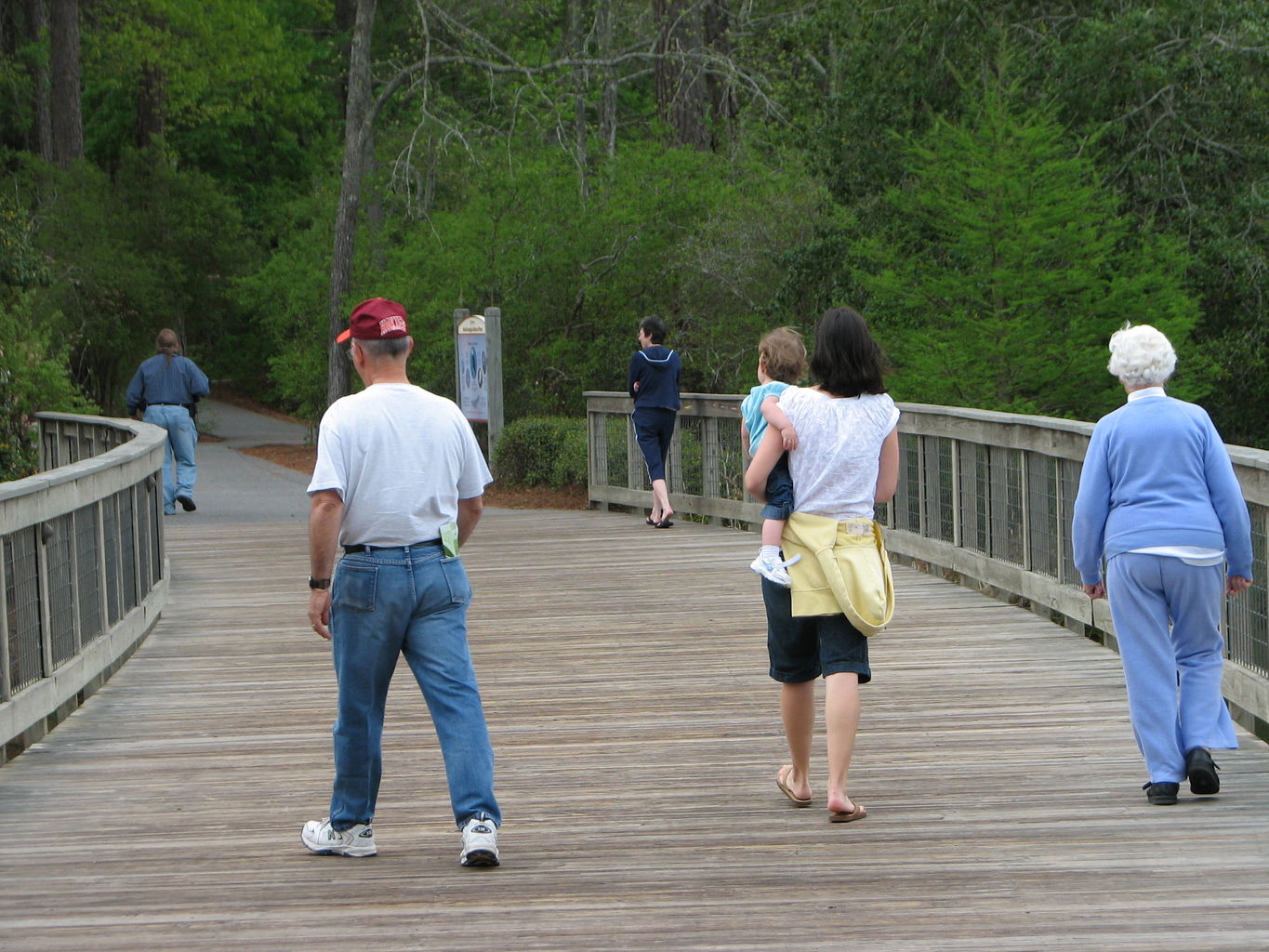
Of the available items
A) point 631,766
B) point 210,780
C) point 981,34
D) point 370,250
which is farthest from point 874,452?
point 370,250

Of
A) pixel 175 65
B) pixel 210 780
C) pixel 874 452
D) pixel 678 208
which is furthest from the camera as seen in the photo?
pixel 175 65

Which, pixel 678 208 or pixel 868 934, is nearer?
pixel 868 934

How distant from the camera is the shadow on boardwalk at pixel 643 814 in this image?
4.51m

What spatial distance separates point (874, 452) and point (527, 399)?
60.5 ft

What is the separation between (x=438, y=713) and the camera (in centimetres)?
505

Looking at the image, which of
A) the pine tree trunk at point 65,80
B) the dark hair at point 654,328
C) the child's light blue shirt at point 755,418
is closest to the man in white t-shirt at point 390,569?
the child's light blue shirt at point 755,418

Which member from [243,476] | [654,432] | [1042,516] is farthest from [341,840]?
[243,476]

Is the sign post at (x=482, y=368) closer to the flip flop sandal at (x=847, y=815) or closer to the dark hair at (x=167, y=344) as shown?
the dark hair at (x=167, y=344)

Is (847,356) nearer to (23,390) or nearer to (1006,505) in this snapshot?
(1006,505)

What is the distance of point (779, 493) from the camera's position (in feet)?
18.7

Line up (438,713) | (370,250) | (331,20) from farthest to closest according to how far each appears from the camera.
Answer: (331,20), (370,250), (438,713)

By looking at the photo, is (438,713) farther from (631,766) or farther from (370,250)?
(370,250)

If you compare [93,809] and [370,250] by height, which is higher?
[370,250]

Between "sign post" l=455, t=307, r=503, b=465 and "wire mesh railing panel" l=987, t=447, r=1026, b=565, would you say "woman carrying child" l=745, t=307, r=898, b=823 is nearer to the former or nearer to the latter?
"wire mesh railing panel" l=987, t=447, r=1026, b=565
